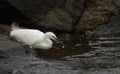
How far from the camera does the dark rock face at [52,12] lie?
1186 centimetres

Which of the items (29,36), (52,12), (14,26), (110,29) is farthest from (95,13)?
(29,36)

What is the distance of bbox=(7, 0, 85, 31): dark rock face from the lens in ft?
38.9

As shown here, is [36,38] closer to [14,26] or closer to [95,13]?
[14,26]

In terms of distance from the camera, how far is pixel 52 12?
40.1ft

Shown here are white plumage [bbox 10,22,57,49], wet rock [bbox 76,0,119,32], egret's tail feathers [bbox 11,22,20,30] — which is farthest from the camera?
wet rock [bbox 76,0,119,32]

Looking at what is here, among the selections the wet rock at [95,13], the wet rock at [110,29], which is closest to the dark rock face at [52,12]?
the wet rock at [95,13]

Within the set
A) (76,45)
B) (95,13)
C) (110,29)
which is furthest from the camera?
(95,13)

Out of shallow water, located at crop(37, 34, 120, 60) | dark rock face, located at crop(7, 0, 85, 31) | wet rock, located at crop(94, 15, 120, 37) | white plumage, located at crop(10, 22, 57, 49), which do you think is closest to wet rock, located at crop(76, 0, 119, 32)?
wet rock, located at crop(94, 15, 120, 37)

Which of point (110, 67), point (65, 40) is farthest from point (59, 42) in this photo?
point (110, 67)

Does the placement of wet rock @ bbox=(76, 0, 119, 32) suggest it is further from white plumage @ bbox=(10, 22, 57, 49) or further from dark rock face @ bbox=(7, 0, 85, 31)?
white plumage @ bbox=(10, 22, 57, 49)

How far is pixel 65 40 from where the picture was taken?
11617mm

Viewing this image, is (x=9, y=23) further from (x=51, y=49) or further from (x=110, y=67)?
(x=110, y=67)

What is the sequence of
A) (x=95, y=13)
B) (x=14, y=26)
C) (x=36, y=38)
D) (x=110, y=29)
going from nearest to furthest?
(x=36, y=38) → (x=14, y=26) → (x=110, y=29) → (x=95, y=13)

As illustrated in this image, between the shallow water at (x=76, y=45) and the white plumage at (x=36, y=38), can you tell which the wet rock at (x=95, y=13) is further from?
the white plumage at (x=36, y=38)
